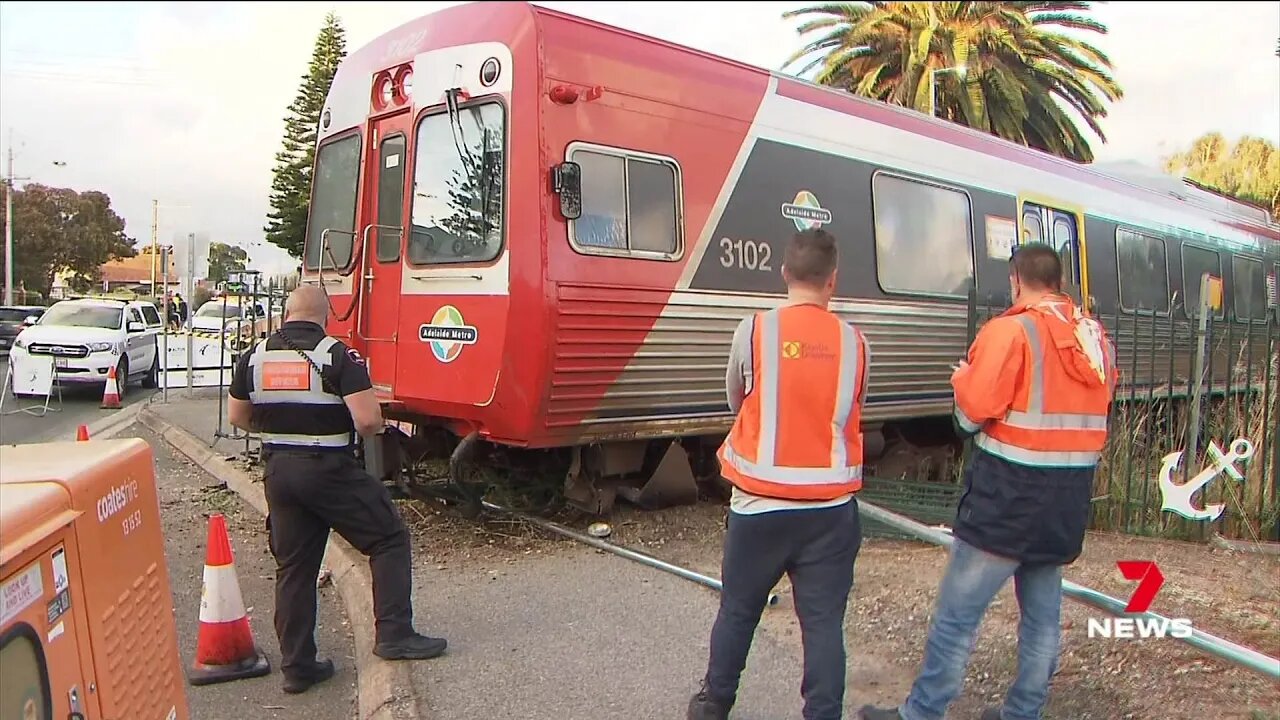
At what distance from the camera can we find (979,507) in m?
3.10

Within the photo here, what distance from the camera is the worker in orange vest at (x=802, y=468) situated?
2.94 metres

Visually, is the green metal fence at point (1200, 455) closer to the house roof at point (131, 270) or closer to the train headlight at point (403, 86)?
the train headlight at point (403, 86)

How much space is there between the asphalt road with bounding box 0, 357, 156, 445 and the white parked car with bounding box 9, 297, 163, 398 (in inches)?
15.3

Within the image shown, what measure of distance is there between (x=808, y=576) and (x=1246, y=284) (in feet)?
45.8

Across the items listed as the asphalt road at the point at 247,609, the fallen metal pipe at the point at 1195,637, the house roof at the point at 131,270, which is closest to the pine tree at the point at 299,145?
the asphalt road at the point at 247,609

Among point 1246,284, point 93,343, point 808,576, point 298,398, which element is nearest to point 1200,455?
point 808,576

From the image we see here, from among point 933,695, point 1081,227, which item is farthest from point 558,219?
point 1081,227

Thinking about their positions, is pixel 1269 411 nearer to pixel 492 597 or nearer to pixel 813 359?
pixel 813 359

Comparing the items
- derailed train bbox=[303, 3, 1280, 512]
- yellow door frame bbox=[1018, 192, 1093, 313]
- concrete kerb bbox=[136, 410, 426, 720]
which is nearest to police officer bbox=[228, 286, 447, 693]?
concrete kerb bbox=[136, 410, 426, 720]

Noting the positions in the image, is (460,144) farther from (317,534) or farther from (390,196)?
(317,534)

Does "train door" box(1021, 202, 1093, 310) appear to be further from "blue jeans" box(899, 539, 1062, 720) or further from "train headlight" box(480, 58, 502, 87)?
"blue jeans" box(899, 539, 1062, 720)

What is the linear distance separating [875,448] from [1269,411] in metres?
2.90

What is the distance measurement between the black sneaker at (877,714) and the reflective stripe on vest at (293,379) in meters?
2.41

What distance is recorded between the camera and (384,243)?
6.40 meters
